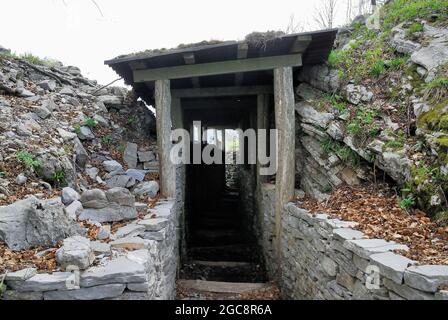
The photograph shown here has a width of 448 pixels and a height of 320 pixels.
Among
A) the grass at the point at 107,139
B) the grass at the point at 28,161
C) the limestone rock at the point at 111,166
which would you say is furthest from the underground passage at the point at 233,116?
the grass at the point at 28,161

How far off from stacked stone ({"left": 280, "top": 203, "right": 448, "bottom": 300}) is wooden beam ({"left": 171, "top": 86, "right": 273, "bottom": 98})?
290 cm

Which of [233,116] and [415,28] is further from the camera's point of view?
[233,116]

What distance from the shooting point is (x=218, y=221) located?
1133cm

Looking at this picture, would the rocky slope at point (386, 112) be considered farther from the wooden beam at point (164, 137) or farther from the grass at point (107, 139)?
the grass at point (107, 139)

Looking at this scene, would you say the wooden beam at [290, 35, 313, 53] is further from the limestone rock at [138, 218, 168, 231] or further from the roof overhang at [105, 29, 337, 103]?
the limestone rock at [138, 218, 168, 231]

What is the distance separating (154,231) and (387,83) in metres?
4.55

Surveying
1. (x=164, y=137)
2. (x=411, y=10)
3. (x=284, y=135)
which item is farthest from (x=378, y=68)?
(x=164, y=137)

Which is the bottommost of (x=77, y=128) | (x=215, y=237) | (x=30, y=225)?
(x=215, y=237)

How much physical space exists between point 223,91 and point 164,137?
1940 mm

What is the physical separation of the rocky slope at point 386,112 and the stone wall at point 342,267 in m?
0.83

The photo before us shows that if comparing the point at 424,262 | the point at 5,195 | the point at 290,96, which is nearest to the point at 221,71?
the point at 290,96

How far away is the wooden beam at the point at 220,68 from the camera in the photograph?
18.2ft

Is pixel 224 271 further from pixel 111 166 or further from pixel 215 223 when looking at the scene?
pixel 215 223

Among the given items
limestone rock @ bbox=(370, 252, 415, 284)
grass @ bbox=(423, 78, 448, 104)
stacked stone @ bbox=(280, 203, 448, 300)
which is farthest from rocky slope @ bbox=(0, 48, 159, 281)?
grass @ bbox=(423, 78, 448, 104)
